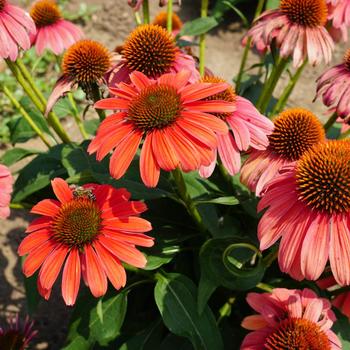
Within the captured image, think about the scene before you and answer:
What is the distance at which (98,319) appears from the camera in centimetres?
146

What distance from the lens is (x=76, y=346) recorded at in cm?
143

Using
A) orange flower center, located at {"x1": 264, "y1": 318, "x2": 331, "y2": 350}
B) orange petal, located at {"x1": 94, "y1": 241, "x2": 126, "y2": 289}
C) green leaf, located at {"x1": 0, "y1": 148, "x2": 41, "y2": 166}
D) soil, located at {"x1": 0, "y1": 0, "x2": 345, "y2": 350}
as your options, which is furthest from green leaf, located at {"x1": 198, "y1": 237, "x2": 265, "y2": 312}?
soil, located at {"x1": 0, "y1": 0, "x2": 345, "y2": 350}

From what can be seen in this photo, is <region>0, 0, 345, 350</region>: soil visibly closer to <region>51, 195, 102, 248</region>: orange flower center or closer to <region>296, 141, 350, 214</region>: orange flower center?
<region>51, 195, 102, 248</region>: orange flower center

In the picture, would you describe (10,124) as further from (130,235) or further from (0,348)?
(130,235)

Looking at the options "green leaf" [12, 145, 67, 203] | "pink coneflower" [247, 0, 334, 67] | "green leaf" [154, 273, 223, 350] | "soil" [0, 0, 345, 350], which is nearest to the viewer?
"green leaf" [154, 273, 223, 350]

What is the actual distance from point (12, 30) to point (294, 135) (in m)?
0.88

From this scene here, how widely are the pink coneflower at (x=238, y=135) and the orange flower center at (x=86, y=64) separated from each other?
422mm

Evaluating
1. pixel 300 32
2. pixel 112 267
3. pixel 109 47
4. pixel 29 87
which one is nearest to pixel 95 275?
pixel 112 267

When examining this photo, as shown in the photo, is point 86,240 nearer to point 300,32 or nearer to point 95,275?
point 95,275

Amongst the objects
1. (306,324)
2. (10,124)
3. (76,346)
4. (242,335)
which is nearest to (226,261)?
(306,324)

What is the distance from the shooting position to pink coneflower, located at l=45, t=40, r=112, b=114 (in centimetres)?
150

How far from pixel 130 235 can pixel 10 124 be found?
1.16 m

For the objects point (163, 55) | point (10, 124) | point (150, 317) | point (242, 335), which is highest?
point (163, 55)

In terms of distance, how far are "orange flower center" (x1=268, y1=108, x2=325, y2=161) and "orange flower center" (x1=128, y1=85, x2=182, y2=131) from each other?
0.36 metres
